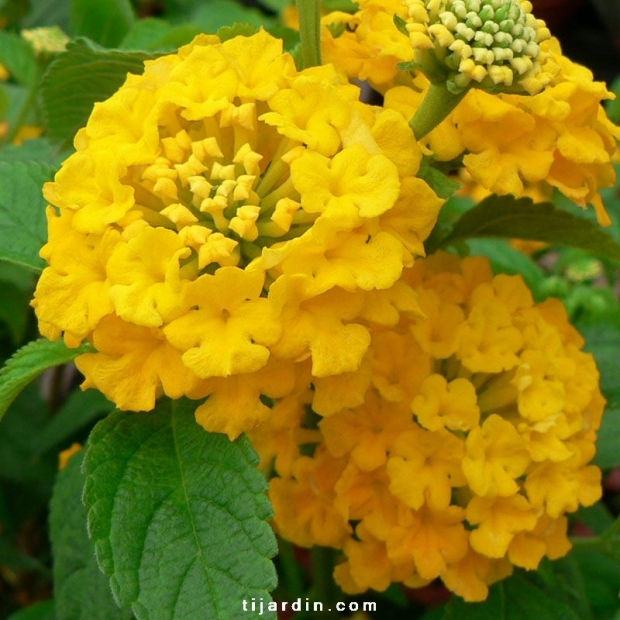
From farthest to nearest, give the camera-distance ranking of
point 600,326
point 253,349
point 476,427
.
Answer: point 600,326 < point 476,427 < point 253,349

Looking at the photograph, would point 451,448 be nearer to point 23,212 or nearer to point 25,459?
point 23,212

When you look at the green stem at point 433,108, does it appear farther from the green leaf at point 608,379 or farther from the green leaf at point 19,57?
the green leaf at point 19,57

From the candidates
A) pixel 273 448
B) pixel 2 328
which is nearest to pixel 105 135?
pixel 273 448

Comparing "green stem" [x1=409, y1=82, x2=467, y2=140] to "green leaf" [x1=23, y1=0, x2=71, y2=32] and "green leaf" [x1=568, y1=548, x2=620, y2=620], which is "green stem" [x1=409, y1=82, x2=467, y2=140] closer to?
"green leaf" [x1=568, y1=548, x2=620, y2=620]

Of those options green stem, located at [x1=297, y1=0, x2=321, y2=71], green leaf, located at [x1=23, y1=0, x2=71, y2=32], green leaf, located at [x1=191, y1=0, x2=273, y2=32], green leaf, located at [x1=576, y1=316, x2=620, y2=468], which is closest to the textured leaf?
green stem, located at [x1=297, y1=0, x2=321, y2=71]

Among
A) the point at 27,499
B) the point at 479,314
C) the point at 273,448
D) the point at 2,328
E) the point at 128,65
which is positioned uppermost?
the point at 128,65

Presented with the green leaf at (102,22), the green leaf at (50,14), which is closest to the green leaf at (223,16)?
the green leaf at (102,22)

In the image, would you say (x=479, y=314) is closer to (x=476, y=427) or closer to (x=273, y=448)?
(x=476, y=427)
